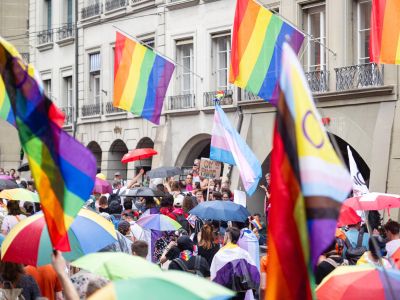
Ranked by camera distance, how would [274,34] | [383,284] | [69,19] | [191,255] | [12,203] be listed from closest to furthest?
[383,284] < [191,255] < [12,203] < [274,34] < [69,19]

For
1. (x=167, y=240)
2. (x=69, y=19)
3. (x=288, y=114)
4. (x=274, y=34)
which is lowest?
(x=167, y=240)

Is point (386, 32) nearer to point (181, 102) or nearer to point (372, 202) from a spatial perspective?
point (372, 202)

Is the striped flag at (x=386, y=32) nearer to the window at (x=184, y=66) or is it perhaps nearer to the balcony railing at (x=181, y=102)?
the balcony railing at (x=181, y=102)

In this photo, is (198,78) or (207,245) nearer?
(207,245)

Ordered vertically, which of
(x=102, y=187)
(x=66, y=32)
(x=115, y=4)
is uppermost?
(x=115, y=4)

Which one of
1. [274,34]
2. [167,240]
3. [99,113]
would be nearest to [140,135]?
[99,113]

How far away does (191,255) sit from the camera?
1089 centimetres

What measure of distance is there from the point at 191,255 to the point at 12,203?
3239 mm

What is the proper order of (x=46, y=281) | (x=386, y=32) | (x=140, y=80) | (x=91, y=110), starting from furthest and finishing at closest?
(x=91, y=110)
(x=140, y=80)
(x=386, y=32)
(x=46, y=281)

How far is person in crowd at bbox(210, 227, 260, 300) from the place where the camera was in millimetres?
10664

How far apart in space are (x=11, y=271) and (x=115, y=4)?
955 inches

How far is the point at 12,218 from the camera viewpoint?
1255cm

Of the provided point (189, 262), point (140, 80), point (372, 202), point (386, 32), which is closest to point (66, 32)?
point (140, 80)

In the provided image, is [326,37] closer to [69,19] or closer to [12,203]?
[12,203]
